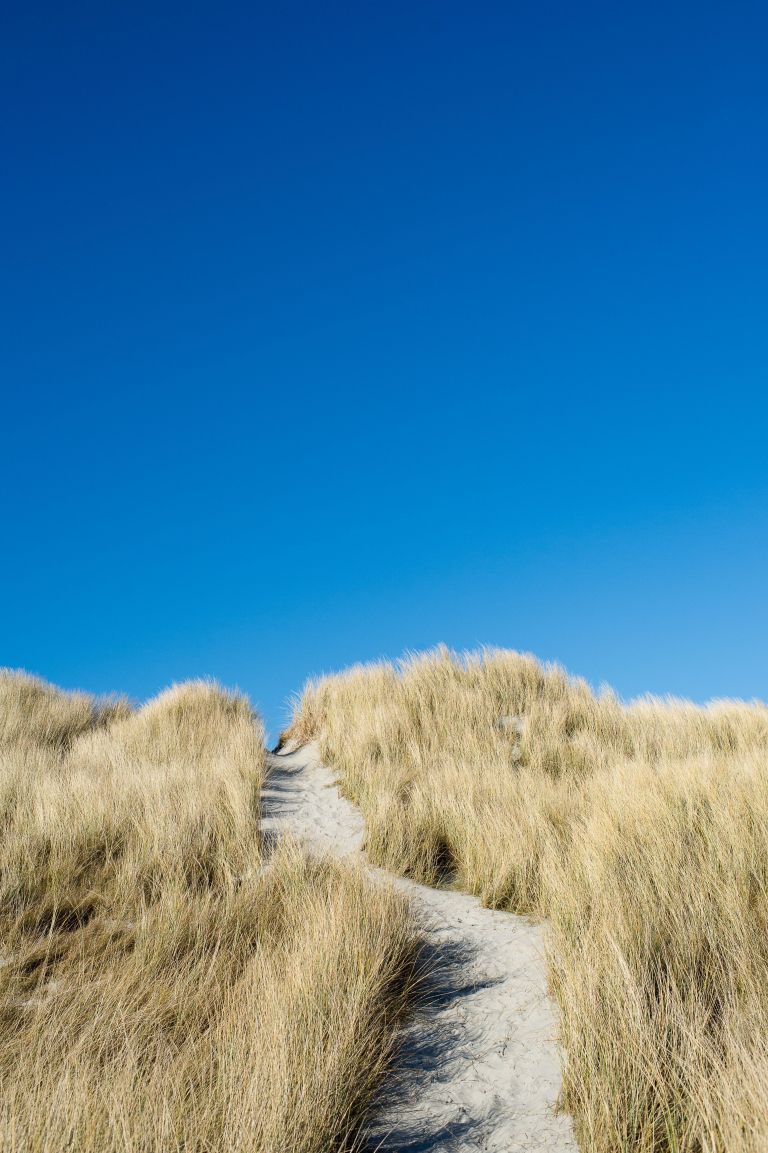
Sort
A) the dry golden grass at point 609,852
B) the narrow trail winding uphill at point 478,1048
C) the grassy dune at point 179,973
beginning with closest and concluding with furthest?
the grassy dune at point 179,973, the dry golden grass at point 609,852, the narrow trail winding uphill at point 478,1048

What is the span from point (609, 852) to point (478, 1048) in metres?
1.58

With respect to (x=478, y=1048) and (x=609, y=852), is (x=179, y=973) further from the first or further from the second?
(x=609, y=852)

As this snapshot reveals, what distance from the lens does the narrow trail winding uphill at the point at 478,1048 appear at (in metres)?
2.73

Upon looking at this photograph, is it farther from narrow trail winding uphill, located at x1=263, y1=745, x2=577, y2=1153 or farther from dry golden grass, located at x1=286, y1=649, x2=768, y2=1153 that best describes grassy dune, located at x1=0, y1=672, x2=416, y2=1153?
dry golden grass, located at x1=286, y1=649, x2=768, y2=1153

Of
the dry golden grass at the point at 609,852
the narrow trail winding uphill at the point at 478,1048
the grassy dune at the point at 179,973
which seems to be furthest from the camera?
the narrow trail winding uphill at the point at 478,1048

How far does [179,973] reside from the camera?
11.9 feet

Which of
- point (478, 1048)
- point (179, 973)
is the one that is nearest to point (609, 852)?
point (478, 1048)

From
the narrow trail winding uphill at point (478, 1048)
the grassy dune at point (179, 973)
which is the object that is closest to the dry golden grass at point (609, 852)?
the narrow trail winding uphill at point (478, 1048)

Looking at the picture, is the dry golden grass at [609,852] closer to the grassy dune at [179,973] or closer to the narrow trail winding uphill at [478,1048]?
the narrow trail winding uphill at [478,1048]

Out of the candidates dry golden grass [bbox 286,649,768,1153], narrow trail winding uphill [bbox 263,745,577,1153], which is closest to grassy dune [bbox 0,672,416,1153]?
narrow trail winding uphill [bbox 263,745,577,1153]

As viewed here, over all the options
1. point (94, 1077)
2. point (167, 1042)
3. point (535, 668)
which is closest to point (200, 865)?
point (167, 1042)

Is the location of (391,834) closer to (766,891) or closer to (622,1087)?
(766,891)

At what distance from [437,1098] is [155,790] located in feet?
13.1

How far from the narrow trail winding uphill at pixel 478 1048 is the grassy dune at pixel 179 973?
19 cm
